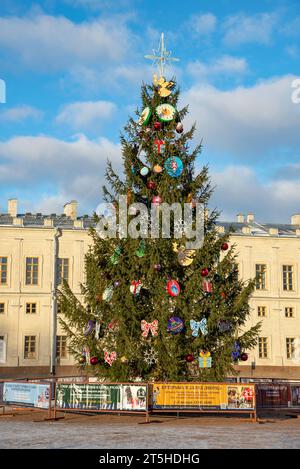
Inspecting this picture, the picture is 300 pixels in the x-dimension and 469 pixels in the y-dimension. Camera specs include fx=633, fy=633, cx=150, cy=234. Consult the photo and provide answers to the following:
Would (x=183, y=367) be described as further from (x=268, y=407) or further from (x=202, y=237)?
(x=202, y=237)

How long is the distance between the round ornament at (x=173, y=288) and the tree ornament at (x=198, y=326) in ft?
3.65

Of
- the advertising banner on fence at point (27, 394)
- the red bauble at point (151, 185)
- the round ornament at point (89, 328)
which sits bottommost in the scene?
the advertising banner on fence at point (27, 394)

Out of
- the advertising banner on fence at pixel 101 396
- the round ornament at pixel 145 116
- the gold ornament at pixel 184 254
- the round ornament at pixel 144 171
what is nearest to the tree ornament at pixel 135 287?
the gold ornament at pixel 184 254

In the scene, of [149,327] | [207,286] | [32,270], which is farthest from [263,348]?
[149,327]

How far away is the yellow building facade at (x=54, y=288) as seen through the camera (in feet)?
161

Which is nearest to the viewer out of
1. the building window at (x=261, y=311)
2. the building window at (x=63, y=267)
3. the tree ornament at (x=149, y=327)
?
the tree ornament at (x=149, y=327)

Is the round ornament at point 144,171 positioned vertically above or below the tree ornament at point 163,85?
below

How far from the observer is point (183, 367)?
72.2 ft

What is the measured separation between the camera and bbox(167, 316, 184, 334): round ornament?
21.5m

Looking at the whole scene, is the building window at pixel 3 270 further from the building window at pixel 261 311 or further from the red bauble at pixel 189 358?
the red bauble at pixel 189 358

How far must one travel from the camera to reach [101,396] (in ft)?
67.6

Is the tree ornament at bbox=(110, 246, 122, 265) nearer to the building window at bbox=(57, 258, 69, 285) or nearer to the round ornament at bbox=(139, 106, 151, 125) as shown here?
the round ornament at bbox=(139, 106, 151, 125)

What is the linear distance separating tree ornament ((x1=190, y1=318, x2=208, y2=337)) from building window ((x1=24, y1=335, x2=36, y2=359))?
2968 centimetres

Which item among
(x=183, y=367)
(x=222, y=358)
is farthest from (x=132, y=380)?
(x=222, y=358)
